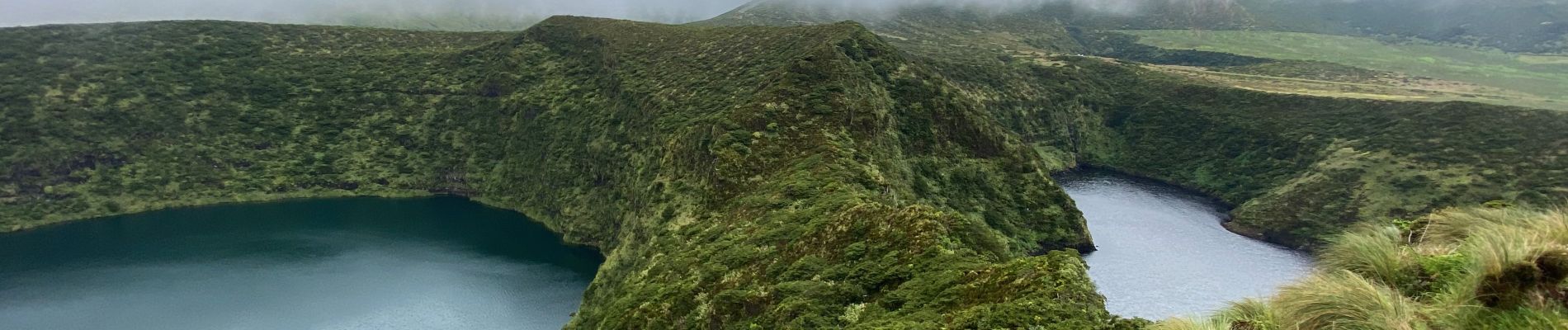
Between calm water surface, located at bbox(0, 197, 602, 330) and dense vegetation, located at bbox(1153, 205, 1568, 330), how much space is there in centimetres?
8010

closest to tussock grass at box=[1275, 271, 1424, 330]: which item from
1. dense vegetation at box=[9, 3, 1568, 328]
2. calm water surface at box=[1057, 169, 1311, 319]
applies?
dense vegetation at box=[9, 3, 1568, 328]

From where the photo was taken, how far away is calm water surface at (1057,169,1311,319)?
292 feet

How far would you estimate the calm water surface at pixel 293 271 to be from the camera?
8512 cm

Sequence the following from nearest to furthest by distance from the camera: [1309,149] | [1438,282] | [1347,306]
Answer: [1347,306] < [1438,282] < [1309,149]

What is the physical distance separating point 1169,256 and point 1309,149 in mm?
66745

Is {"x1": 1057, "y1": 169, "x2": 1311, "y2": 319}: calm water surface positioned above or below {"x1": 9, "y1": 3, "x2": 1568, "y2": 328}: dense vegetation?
below

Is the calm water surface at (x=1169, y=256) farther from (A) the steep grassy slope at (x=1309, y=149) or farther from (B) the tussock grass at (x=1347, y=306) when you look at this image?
(B) the tussock grass at (x=1347, y=306)

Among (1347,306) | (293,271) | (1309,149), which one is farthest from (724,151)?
(1309,149)

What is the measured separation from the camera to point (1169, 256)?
348 feet

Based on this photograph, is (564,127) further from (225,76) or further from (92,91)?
(92,91)

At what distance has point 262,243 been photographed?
379 ft

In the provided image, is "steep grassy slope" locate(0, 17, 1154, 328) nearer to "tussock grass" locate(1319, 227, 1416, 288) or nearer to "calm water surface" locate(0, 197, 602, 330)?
"calm water surface" locate(0, 197, 602, 330)

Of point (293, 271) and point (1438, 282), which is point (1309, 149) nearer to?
point (1438, 282)

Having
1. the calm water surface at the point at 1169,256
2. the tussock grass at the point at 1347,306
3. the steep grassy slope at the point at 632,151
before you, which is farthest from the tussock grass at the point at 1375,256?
the calm water surface at the point at 1169,256
